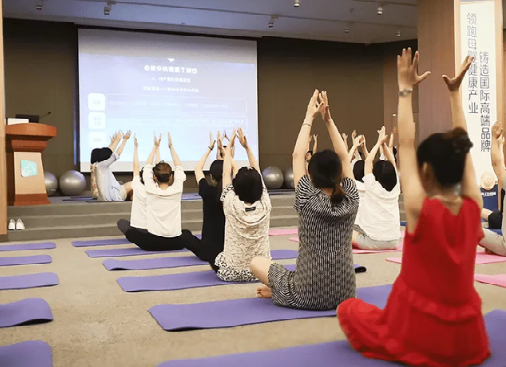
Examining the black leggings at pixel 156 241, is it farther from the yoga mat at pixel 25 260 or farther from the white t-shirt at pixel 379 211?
the white t-shirt at pixel 379 211

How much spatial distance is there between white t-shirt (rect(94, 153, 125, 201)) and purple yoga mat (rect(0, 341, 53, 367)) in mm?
4851

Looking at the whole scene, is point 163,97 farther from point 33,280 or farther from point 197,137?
point 33,280

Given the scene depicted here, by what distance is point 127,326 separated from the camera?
2.55 metres

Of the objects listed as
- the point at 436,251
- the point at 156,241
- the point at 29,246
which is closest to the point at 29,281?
the point at 156,241

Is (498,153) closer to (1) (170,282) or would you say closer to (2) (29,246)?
(1) (170,282)

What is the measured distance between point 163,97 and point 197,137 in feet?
2.95

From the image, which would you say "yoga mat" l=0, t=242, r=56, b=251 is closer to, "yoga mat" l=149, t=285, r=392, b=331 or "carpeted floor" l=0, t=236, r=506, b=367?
"carpeted floor" l=0, t=236, r=506, b=367

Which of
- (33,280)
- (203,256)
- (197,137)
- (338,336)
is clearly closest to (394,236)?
(203,256)

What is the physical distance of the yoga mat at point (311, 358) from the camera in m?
1.94

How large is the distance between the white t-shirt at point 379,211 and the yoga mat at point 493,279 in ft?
4.15

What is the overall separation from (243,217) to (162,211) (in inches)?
72.3

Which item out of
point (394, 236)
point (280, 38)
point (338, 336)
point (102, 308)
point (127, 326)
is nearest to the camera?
point (338, 336)

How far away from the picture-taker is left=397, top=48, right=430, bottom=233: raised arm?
171cm

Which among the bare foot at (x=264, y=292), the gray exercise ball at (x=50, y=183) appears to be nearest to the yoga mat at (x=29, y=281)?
the bare foot at (x=264, y=292)
